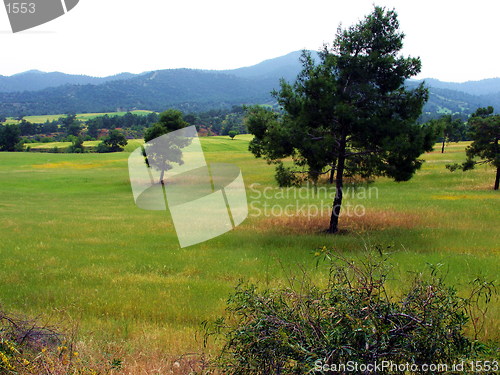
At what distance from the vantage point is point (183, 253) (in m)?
14.3

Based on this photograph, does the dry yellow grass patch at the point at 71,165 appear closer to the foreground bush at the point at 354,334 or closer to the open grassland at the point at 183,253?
the open grassland at the point at 183,253

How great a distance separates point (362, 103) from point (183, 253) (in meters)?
9.60

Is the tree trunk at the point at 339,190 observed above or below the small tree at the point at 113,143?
above

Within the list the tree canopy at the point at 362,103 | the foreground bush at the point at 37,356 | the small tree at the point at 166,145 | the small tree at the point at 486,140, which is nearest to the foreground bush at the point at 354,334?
the foreground bush at the point at 37,356

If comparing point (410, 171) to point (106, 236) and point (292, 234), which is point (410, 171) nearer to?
point (292, 234)

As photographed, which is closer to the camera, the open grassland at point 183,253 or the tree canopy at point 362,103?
the open grassland at point 183,253

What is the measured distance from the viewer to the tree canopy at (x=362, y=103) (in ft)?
51.8

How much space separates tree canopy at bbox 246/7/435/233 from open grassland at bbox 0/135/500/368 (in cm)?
332

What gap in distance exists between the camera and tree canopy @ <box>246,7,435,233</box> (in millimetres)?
15797

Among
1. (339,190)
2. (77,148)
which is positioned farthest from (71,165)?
(339,190)

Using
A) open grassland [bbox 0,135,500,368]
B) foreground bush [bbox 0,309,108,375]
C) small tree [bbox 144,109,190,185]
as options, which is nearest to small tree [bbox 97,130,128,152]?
small tree [bbox 144,109,190,185]

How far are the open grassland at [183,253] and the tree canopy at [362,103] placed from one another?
3319 mm

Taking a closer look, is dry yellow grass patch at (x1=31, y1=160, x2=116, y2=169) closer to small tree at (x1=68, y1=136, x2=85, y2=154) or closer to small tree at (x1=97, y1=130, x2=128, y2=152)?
small tree at (x1=97, y1=130, x2=128, y2=152)

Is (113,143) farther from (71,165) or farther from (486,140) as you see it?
(486,140)
